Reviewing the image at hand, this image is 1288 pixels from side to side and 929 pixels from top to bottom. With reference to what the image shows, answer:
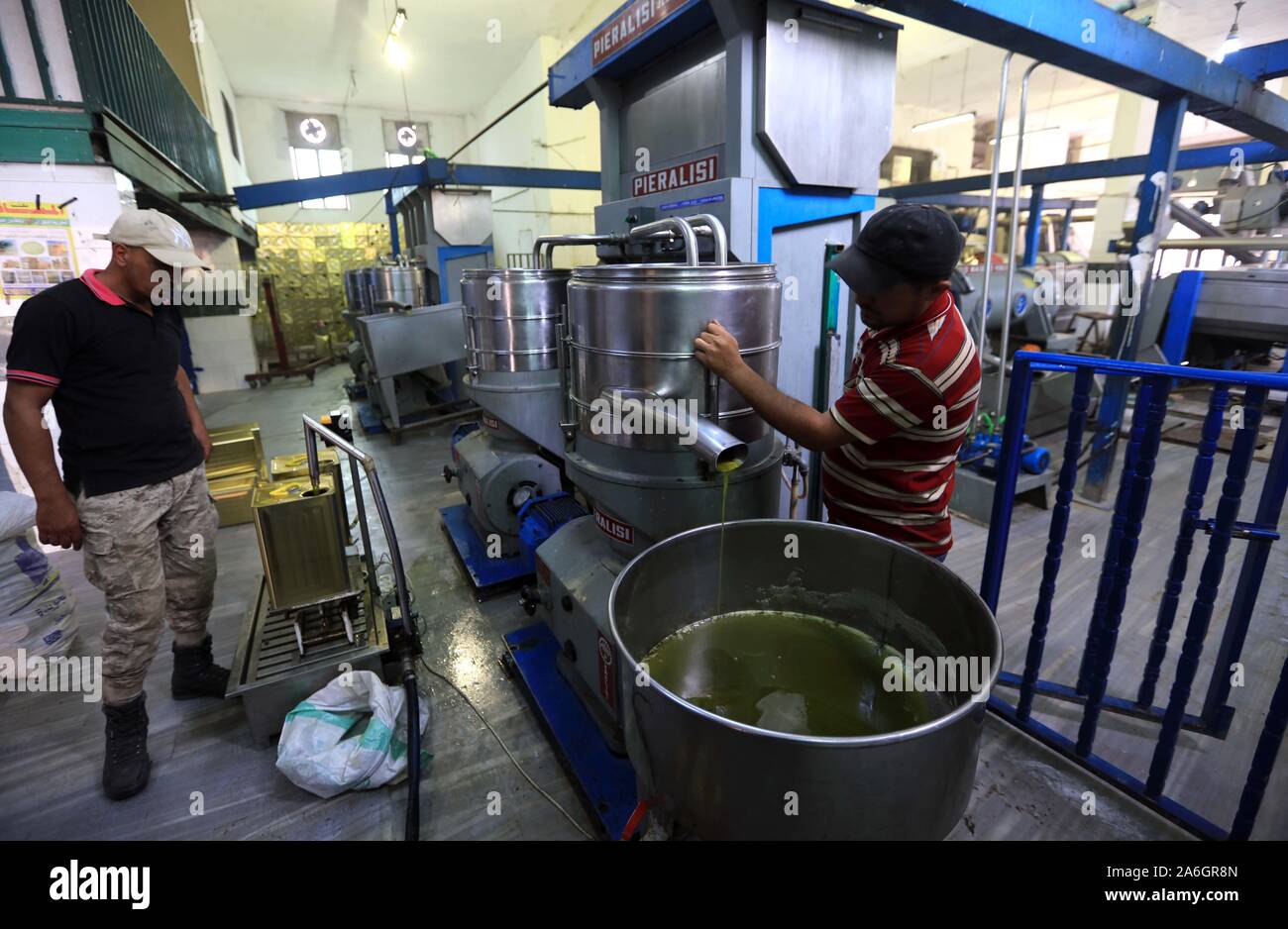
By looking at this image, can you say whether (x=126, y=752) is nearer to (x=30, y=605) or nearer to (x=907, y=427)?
(x=30, y=605)

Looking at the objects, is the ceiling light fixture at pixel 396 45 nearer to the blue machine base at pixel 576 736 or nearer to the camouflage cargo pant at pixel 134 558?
the camouflage cargo pant at pixel 134 558

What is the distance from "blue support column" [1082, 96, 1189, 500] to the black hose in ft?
13.8

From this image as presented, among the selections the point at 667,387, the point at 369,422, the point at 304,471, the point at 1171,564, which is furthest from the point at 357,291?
the point at 1171,564

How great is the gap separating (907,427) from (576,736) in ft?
4.63

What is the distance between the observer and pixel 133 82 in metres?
→ 4.21

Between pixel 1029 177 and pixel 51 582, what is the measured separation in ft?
26.9

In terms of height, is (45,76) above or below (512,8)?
below

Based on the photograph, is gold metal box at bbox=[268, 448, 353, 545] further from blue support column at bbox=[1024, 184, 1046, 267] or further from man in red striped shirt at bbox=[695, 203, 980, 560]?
blue support column at bbox=[1024, 184, 1046, 267]

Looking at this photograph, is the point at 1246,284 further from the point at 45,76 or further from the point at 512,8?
the point at 512,8

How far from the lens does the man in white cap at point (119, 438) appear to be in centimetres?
170

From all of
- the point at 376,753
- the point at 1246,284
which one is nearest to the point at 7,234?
the point at 376,753

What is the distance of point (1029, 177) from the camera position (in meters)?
6.06

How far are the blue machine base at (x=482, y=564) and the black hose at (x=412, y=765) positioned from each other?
0.98 m

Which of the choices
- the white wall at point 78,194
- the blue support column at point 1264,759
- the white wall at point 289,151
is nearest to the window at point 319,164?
the white wall at point 289,151
